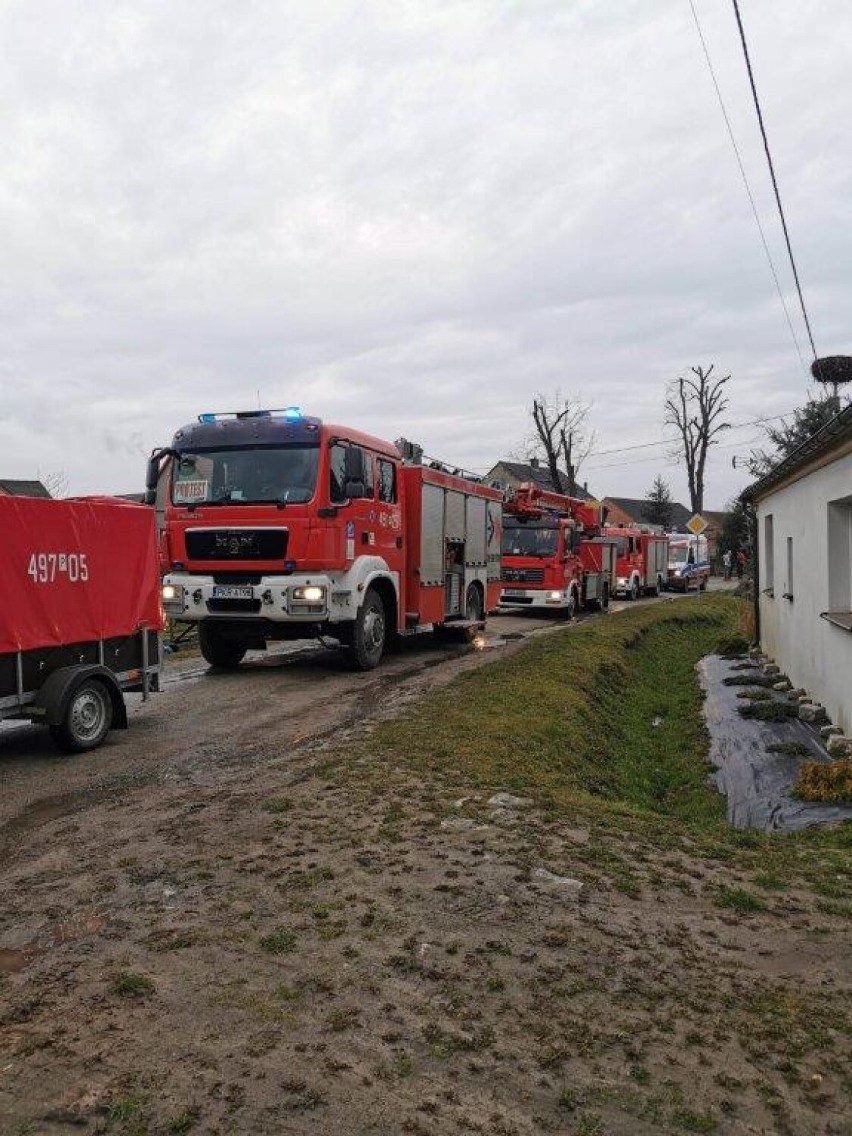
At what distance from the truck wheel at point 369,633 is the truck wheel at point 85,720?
4.22 m

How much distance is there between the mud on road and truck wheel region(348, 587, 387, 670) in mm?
5979

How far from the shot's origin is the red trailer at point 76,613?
7.31 meters

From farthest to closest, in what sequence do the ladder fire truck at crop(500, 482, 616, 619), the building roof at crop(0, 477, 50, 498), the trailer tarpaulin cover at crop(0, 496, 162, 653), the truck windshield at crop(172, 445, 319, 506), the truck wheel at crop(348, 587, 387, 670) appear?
the building roof at crop(0, 477, 50, 498) < the ladder fire truck at crop(500, 482, 616, 619) < the truck wheel at crop(348, 587, 387, 670) < the truck windshield at crop(172, 445, 319, 506) < the trailer tarpaulin cover at crop(0, 496, 162, 653)

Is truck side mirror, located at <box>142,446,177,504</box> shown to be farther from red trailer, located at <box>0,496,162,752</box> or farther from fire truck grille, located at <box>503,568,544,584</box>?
fire truck grille, located at <box>503,568,544,584</box>

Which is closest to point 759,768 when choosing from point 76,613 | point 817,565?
point 817,565

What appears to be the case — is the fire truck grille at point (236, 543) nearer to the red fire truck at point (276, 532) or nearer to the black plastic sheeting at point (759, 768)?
the red fire truck at point (276, 532)

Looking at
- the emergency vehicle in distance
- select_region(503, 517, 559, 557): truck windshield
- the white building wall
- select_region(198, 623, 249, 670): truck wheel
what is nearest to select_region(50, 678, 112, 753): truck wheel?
select_region(198, 623, 249, 670): truck wheel

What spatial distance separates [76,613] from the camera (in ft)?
26.2

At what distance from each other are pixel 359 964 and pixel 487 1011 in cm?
58

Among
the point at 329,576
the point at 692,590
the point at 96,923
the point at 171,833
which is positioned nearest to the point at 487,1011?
the point at 96,923

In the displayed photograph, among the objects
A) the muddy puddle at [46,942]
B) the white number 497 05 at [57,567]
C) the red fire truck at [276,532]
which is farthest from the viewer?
the red fire truck at [276,532]

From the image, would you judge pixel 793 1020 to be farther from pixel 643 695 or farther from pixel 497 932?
pixel 643 695

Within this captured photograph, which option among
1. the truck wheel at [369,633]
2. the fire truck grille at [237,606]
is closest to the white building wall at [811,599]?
the truck wheel at [369,633]

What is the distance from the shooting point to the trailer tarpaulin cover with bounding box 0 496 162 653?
7.30 meters
